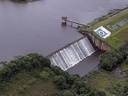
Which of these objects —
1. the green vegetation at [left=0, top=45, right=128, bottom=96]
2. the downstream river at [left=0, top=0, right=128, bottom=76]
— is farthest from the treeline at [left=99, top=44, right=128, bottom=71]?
the downstream river at [left=0, top=0, right=128, bottom=76]

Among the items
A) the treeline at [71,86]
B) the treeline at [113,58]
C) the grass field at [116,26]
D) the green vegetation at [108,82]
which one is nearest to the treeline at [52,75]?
the treeline at [71,86]

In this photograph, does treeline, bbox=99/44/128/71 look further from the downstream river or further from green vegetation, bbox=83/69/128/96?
the downstream river

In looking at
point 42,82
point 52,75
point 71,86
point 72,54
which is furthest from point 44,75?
point 72,54

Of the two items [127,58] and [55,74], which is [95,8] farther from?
[55,74]

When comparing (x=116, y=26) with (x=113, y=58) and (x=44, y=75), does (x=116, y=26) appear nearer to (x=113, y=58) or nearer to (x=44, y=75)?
(x=113, y=58)

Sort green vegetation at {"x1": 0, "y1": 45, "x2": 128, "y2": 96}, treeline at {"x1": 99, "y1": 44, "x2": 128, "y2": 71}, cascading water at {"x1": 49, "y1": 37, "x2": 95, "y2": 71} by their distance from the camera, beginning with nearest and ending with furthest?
green vegetation at {"x1": 0, "y1": 45, "x2": 128, "y2": 96}, cascading water at {"x1": 49, "y1": 37, "x2": 95, "y2": 71}, treeline at {"x1": 99, "y1": 44, "x2": 128, "y2": 71}

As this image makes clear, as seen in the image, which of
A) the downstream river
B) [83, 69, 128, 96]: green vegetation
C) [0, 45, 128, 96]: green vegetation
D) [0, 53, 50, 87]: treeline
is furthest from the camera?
the downstream river
